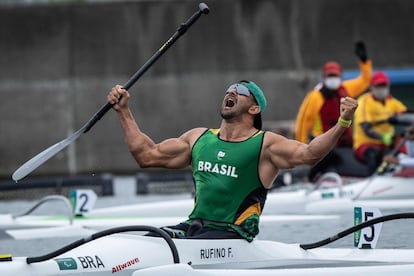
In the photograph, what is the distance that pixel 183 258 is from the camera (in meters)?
7.71

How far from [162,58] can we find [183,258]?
1540cm

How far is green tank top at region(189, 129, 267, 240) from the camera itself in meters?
8.02

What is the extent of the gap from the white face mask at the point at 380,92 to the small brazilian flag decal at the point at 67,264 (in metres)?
9.17

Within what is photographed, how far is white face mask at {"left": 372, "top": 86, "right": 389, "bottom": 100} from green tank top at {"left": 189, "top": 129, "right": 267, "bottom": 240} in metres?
8.08

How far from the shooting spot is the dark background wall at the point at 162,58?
22.8m

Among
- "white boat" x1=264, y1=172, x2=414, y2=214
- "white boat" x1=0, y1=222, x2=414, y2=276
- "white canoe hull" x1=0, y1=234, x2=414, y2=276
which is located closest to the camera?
"white boat" x1=0, y1=222, x2=414, y2=276

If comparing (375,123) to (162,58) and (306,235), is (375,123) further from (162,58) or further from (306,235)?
(162,58)

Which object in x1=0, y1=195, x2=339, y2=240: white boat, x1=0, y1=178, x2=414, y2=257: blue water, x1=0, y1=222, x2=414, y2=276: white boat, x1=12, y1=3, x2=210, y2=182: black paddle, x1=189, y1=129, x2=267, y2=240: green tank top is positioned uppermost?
x1=12, y1=3, x2=210, y2=182: black paddle

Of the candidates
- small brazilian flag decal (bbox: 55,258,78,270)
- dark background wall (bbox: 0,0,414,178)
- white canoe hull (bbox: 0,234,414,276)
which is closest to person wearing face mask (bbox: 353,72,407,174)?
dark background wall (bbox: 0,0,414,178)

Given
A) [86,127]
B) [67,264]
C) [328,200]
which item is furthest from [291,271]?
[328,200]

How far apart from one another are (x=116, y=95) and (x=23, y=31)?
1502 centimetres

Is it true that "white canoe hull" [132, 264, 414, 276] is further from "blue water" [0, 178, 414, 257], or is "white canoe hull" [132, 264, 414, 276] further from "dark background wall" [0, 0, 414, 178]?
"dark background wall" [0, 0, 414, 178]

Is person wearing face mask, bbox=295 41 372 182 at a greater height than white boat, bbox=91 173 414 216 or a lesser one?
greater

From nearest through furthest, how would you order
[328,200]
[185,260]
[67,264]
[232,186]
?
[67,264], [185,260], [232,186], [328,200]
